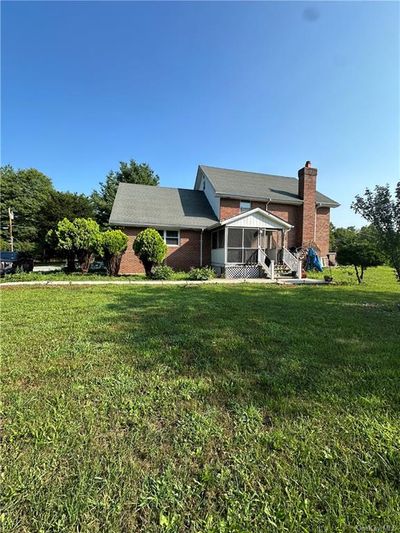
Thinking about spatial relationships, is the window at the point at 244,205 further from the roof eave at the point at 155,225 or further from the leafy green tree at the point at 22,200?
the leafy green tree at the point at 22,200

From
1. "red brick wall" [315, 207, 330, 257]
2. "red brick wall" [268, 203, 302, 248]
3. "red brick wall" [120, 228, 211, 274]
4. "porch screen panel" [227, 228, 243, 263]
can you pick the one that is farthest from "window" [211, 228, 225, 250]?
"red brick wall" [315, 207, 330, 257]

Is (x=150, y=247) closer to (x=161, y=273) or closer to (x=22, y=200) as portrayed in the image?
(x=161, y=273)

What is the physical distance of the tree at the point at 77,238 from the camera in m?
13.4

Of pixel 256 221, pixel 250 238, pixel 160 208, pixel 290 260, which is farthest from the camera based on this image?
pixel 160 208

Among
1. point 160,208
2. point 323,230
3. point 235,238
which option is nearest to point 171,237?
point 160,208

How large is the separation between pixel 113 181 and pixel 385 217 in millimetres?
34721

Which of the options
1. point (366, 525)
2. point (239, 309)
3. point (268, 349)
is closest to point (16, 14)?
point (239, 309)

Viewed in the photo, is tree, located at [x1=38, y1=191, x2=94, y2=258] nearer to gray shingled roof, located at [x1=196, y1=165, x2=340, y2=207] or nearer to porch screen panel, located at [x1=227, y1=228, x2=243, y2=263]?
gray shingled roof, located at [x1=196, y1=165, x2=340, y2=207]

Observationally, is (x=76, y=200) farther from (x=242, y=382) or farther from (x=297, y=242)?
(x=242, y=382)

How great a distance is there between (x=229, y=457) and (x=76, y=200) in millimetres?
33743

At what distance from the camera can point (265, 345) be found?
155 inches

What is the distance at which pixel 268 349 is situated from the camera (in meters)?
3.77

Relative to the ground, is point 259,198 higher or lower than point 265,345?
higher

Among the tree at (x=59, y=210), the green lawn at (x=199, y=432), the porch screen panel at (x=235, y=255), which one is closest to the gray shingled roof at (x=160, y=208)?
the porch screen panel at (x=235, y=255)
